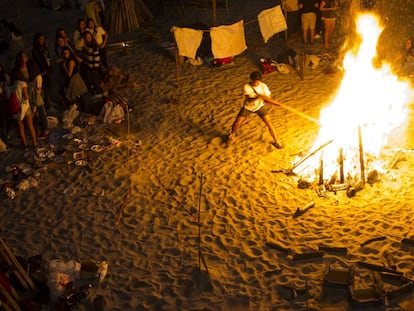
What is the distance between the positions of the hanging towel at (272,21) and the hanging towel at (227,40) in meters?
0.66

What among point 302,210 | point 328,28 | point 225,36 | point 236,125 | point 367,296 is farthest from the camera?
point 328,28

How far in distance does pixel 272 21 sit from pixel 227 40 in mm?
Answer: 1361

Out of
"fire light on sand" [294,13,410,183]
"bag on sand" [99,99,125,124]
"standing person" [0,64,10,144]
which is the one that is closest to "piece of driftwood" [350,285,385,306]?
"fire light on sand" [294,13,410,183]

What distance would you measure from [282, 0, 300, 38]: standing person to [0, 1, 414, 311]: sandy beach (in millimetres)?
2731

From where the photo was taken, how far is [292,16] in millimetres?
15820

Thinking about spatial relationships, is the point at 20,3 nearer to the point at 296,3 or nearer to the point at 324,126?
the point at 296,3

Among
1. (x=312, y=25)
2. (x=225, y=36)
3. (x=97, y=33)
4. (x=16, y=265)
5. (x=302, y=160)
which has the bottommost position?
(x=302, y=160)

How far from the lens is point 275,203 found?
9625mm

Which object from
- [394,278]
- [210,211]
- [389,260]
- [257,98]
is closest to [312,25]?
[257,98]

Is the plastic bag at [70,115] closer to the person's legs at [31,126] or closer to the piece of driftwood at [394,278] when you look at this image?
the person's legs at [31,126]

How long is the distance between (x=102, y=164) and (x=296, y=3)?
25.0 feet

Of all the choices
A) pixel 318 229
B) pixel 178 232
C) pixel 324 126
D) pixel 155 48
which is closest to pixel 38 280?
pixel 178 232

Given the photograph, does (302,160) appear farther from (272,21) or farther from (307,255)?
(272,21)

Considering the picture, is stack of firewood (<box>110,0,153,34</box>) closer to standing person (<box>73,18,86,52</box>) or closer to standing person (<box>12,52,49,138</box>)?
standing person (<box>73,18,86,52</box>)
